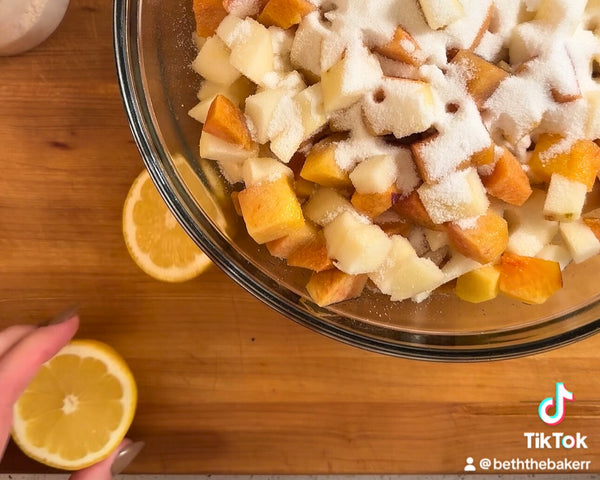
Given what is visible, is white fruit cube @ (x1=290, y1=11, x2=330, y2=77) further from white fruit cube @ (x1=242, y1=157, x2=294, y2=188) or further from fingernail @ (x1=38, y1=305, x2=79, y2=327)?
fingernail @ (x1=38, y1=305, x2=79, y2=327)

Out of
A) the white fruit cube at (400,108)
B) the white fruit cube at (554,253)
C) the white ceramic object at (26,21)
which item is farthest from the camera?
the white ceramic object at (26,21)

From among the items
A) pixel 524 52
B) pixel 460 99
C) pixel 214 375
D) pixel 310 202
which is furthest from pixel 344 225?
pixel 214 375

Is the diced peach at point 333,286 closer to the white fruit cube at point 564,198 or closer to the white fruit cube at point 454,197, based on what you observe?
the white fruit cube at point 454,197

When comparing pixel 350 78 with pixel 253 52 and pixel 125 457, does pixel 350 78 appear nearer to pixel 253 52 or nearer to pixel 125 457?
pixel 253 52

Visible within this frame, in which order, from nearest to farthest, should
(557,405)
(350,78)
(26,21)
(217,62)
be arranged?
(350,78) → (217,62) → (26,21) → (557,405)

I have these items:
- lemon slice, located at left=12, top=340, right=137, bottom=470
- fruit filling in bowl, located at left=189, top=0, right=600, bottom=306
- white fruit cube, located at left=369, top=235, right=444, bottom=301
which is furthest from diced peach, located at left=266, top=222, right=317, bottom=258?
lemon slice, located at left=12, top=340, right=137, bottom=470

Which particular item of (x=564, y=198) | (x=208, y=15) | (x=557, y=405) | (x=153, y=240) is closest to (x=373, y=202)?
(x=564, y=198)

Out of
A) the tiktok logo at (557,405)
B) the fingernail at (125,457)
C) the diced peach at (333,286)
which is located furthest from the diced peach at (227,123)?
the tiktok logo at (557,405)
